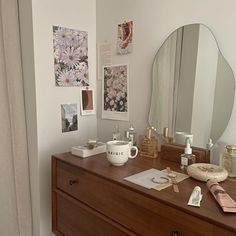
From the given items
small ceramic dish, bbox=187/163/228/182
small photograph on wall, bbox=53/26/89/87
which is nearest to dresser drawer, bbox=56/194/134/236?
small ceramic dish, bbox=187/163/228/182

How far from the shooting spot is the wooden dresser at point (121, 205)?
75 cm

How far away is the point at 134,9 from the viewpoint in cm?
145

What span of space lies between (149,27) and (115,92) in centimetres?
46

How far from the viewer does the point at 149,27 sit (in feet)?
4.55

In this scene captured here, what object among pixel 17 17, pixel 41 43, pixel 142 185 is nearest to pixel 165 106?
pixel 142 185

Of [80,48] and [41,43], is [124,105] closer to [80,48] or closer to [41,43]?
[80,48]

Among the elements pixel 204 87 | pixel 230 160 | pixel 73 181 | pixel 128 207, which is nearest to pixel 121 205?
pixel 128 207

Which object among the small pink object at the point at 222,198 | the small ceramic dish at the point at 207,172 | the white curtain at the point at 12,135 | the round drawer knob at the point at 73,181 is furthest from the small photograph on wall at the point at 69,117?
the small pink object at the point at 222,198

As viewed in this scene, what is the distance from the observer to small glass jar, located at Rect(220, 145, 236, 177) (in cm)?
101

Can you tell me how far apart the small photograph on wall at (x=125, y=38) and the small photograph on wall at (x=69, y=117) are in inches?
19.0

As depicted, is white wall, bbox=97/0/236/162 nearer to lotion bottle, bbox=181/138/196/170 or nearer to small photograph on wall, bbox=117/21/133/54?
small photograph on wall, bbox=117/21/133/54

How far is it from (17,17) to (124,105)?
0.85 metres

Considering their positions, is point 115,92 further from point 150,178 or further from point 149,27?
point 150,178

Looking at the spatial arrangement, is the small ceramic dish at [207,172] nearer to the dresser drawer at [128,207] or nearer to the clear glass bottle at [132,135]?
the dresser drawer at [128,207]
